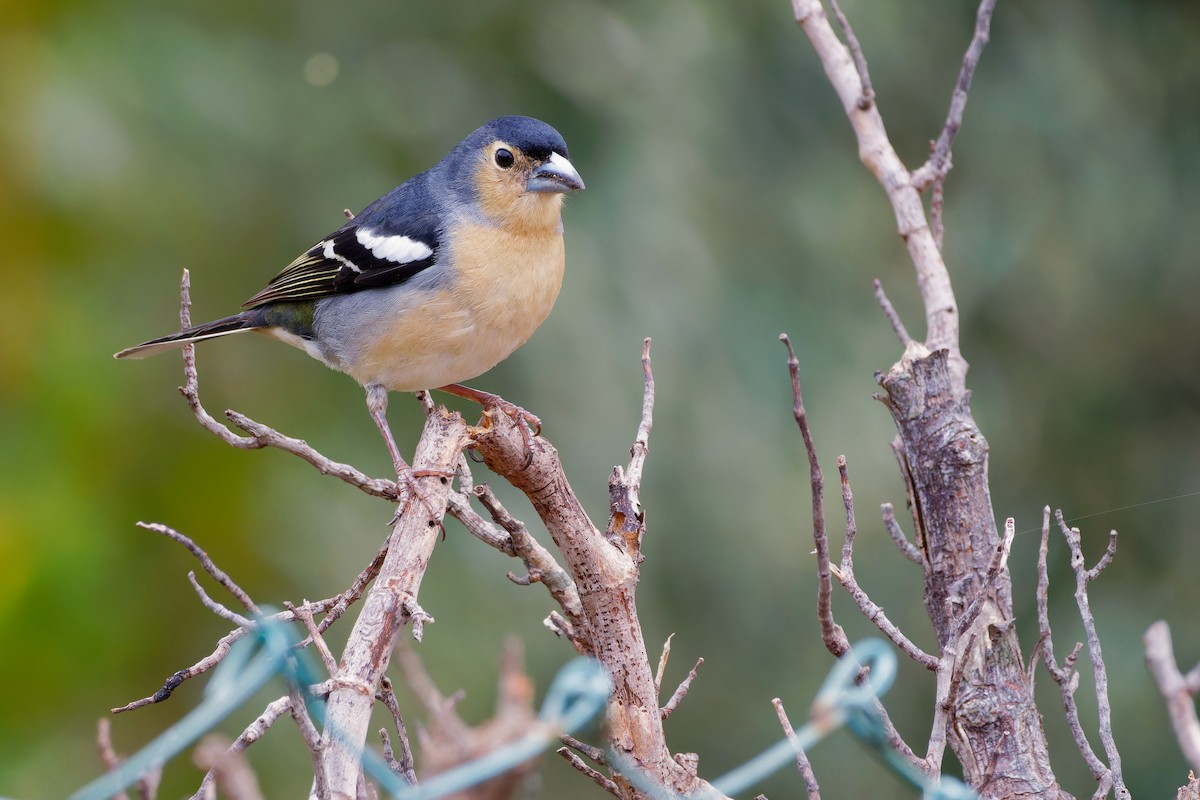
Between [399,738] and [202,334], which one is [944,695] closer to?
[399,738]

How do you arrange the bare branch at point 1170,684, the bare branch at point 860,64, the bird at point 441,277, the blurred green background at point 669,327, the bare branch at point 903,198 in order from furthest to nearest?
the blurred green background at point 669,327, the bird at point 441,277, the bare branch at point 860,64, the bare branch at point 903,198, the bare branch at point 1170,684

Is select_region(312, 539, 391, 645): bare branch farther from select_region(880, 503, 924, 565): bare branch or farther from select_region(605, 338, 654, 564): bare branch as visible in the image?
select_region(880, 503, 924, 565): bare branch

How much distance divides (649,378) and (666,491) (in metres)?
2.43

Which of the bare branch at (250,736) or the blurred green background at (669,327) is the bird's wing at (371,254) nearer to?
the blurred green background at (669,327)

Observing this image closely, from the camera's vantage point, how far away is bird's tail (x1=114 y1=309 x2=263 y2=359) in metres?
3.89

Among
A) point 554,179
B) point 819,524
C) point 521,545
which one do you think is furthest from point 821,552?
point 554,179

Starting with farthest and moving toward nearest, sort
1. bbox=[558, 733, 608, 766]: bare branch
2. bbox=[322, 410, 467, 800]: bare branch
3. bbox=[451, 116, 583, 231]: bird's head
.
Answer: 1. bbox=[451, 116, 583, 231]: bird's head
2. bbox=[558, 733, 608, 766]: bare branch
3. bbox=[322, 410, 467, 800]: bare branch

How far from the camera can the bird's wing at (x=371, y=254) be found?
365 cm

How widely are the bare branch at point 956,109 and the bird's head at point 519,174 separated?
3.41ft

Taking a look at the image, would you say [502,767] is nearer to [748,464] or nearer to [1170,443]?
[748,464]

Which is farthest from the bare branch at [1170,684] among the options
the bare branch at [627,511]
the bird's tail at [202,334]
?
the bird's tail at [202,334]

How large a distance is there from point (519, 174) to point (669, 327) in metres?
1.73

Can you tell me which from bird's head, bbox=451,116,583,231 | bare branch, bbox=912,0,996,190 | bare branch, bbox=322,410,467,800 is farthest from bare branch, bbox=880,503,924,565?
bird's head, bbox=451,116,583,231

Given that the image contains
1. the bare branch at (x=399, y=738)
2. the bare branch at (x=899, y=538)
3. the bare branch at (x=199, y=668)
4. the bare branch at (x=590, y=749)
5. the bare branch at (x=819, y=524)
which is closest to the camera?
the bare branch at (x=819, y=524)
